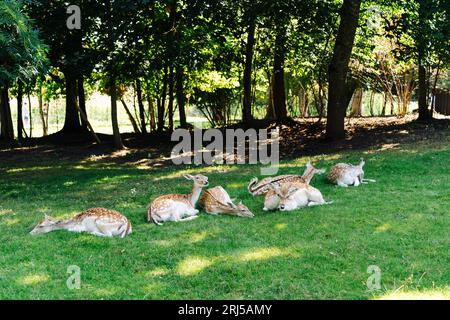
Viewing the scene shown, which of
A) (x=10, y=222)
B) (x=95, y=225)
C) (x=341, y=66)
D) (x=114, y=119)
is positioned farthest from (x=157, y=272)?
(x=114, y=119)

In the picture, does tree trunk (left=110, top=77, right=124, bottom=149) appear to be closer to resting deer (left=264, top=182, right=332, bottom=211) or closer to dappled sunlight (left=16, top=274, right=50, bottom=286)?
resting deer (left=264, top=182, right=332, bottom=211)

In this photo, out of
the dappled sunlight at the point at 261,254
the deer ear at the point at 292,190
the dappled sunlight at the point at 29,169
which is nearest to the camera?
the dappled sunlight at the point at 261,254

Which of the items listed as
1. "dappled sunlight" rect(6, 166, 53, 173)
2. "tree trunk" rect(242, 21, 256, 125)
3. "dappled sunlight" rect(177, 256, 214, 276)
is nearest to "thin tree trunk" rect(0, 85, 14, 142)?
"dappled sunlight" rect(6, 166, 53, 173)

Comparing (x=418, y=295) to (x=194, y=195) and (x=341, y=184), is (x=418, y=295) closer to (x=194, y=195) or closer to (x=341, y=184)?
(x=194, y=195)

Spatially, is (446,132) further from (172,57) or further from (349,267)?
(349,267)

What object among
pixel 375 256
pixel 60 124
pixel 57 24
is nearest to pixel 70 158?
pixel 57 24

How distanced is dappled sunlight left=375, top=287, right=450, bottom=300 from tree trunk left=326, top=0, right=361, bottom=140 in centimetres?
1069

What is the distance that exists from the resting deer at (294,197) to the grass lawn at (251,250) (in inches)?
7.6

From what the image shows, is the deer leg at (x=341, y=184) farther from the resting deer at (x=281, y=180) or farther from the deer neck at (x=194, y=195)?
the deer neck at (x=194, y=195)

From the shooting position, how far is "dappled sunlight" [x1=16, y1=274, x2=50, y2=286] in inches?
213

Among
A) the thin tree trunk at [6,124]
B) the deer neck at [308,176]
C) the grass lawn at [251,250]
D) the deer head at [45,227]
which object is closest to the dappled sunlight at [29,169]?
the grass lawn at [251,250]

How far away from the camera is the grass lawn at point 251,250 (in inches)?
204

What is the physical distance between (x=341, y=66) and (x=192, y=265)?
10.5 m

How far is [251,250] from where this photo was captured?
20.7ft
